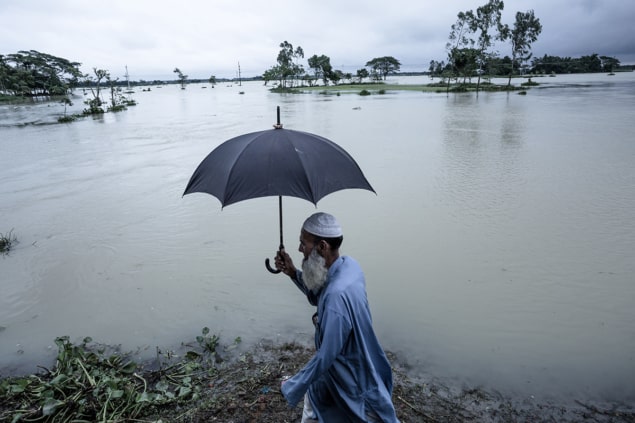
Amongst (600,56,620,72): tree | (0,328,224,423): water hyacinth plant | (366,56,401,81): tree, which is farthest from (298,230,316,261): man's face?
(600,56,620,72): tree

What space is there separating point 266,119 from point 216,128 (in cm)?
403

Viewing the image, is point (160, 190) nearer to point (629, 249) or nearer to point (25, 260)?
point (25, 260)

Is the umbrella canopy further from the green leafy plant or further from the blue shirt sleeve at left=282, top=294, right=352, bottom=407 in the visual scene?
the green leafy plant

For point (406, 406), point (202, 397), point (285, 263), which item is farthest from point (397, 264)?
point (285, 263)

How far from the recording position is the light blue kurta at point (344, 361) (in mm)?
1471

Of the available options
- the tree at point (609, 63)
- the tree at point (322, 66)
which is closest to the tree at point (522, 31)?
the tree at point (322, 66)

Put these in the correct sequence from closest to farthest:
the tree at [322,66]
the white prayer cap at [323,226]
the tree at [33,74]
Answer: the white prayer cap at [323,226] → the tree at [33,74] → the tree at [322,66]

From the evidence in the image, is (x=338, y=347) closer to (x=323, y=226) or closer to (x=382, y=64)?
(x=323, y=226)

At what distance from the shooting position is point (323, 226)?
166 cm

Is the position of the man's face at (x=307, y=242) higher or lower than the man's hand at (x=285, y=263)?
higher

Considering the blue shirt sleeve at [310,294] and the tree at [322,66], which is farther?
the tree at [322,66]

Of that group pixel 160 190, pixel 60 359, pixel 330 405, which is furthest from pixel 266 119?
pixel 330 405

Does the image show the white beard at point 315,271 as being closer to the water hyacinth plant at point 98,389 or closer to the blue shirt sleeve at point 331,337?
the blue shirt sleeve at point 331,337

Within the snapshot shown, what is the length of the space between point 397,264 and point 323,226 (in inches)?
147
